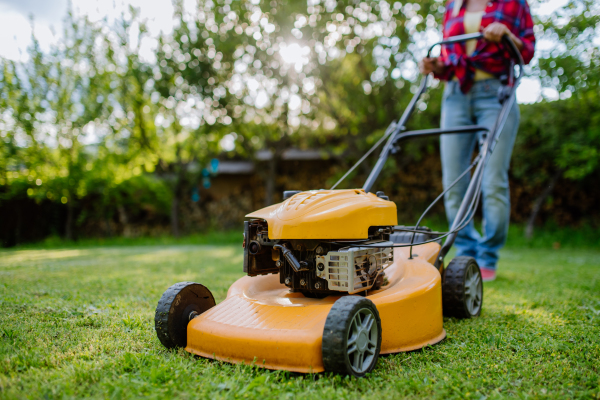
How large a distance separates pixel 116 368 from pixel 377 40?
8.76 metres

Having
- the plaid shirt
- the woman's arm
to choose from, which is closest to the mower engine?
the plaid shirt

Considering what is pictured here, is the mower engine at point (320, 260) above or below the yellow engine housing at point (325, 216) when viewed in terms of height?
below

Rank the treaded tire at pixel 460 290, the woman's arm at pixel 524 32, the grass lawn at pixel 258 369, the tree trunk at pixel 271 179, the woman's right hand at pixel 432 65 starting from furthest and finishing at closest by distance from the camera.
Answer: the tree trunk at pixel 271 179 → the woman's right hand at pixel 432 65 → the woman's arm at pixel 524 32 → the treaded tire at pixel 460 290 → the grass lawn at pixel 258 369

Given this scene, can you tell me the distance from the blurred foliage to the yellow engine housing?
7194mm

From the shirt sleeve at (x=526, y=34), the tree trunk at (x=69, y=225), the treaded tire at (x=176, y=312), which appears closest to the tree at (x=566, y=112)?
the shirt sleeve at (x=526, y=34)

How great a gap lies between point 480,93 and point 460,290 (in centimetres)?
181

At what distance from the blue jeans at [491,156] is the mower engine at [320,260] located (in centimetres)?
165

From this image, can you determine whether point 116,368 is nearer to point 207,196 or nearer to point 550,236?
point 550,236

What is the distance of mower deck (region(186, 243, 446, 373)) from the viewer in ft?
5.62

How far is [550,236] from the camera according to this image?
810 centimetres

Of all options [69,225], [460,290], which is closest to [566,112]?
[460,290]

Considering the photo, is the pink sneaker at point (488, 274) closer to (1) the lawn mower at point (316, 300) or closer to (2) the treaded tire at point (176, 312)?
(1) the lawn mower at point (316, 300)

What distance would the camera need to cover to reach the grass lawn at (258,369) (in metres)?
1.54

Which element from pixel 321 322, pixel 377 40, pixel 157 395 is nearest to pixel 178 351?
pixel 157 395
